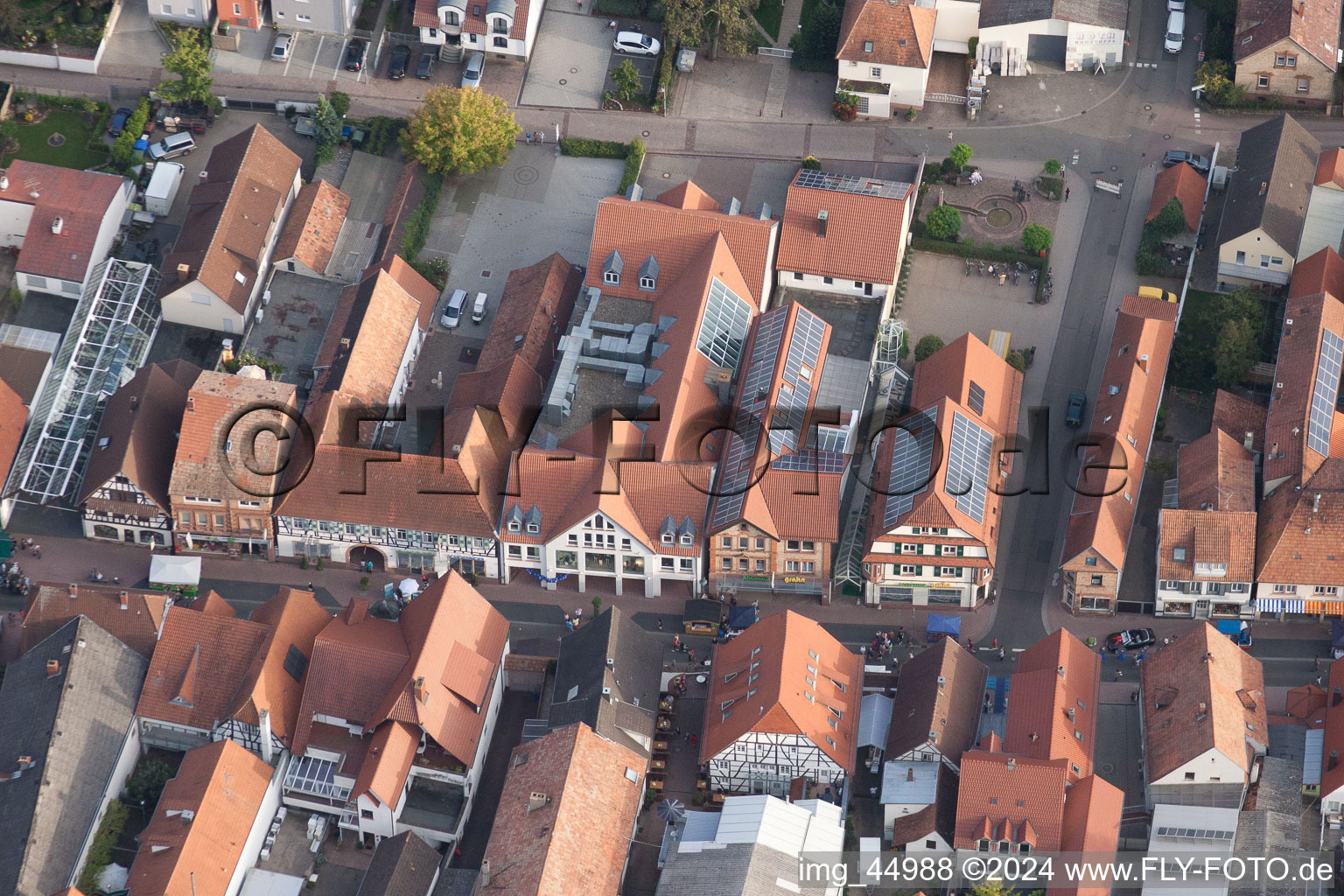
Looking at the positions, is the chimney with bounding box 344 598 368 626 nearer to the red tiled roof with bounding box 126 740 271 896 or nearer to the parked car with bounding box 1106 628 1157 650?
the red tiled roof with bounding box 126 740 271 896

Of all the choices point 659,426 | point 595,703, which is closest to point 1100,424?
point 659,426

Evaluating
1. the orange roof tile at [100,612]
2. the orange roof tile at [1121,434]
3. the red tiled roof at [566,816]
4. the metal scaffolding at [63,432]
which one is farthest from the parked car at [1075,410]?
the metal scaffolding at [63,432]

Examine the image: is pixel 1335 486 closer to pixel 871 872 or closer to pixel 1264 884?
pixel 1264 884

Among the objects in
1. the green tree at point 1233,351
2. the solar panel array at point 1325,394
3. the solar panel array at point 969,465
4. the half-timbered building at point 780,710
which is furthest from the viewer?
the green tree at point 1233,351

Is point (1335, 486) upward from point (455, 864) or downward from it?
upward

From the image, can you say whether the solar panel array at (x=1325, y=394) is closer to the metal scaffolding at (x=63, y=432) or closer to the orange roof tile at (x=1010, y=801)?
the orange roof tile at (x=1010, y=801)

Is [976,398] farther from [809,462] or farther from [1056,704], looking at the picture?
[1056,704]

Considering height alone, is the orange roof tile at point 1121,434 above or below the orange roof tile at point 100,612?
above
